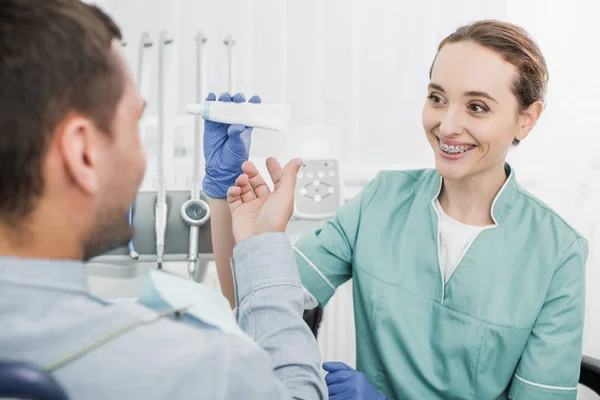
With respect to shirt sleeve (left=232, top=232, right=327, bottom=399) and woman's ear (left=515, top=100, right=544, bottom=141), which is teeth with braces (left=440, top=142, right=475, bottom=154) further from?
shirt sleeve (left=232, top=232, right=327, bottom=399)

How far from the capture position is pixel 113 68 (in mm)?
583

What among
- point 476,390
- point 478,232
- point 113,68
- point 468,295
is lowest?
point 476,390

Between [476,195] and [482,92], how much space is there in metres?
0.22

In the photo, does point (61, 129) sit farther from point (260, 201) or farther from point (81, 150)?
point (260, 201)

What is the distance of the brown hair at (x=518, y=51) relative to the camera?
1.17m

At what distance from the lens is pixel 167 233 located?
147cm

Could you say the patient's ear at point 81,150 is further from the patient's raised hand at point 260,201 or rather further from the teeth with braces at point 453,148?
the teeth with braces at point 453,148

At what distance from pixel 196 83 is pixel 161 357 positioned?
1.10 m

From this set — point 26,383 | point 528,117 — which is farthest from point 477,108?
point 26,383

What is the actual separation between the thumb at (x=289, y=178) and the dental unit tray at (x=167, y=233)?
1.82 feet

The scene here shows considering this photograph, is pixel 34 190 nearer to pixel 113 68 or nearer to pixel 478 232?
pixel 113 68

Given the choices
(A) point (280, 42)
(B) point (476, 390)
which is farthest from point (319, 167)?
(B) point (476, 390)

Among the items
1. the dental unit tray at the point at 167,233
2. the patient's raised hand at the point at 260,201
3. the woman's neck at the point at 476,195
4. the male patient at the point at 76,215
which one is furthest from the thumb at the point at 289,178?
the dental unit tray at the point at 167,233

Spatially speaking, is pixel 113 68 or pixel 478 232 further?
pixel 478 232
